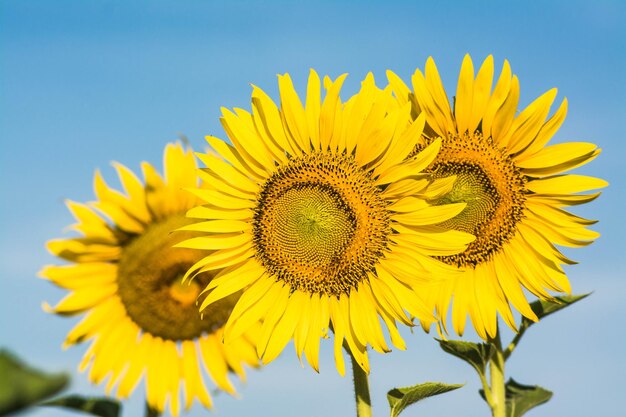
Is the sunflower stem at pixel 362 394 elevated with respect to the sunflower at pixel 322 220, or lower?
lower

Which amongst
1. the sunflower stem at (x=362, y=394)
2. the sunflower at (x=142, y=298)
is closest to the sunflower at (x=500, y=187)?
the sunflower stem at (x=362, y=394)

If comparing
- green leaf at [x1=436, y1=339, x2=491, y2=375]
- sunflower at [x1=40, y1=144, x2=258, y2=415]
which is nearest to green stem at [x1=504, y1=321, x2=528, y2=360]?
green leaf at [x1=436, y1=339, x2=491, y2=375]

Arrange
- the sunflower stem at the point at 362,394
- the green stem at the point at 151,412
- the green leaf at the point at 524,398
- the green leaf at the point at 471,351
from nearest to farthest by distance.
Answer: the sunflower stem at the point at 362,394
the green leaf at the point at 471,351
the green leaf at the point at 524,398
the green stem at the point at 151,412

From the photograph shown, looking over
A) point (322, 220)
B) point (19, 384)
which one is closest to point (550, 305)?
point (322, 220)

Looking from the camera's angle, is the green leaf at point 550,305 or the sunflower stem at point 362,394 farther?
the green leaf at point 550,305

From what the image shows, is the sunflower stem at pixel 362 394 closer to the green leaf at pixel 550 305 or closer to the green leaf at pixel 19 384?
the green leaf at pixel 550 305

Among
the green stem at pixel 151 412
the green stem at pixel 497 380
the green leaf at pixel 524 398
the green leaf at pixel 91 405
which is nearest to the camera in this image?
the green leaf at pixel 91 405
